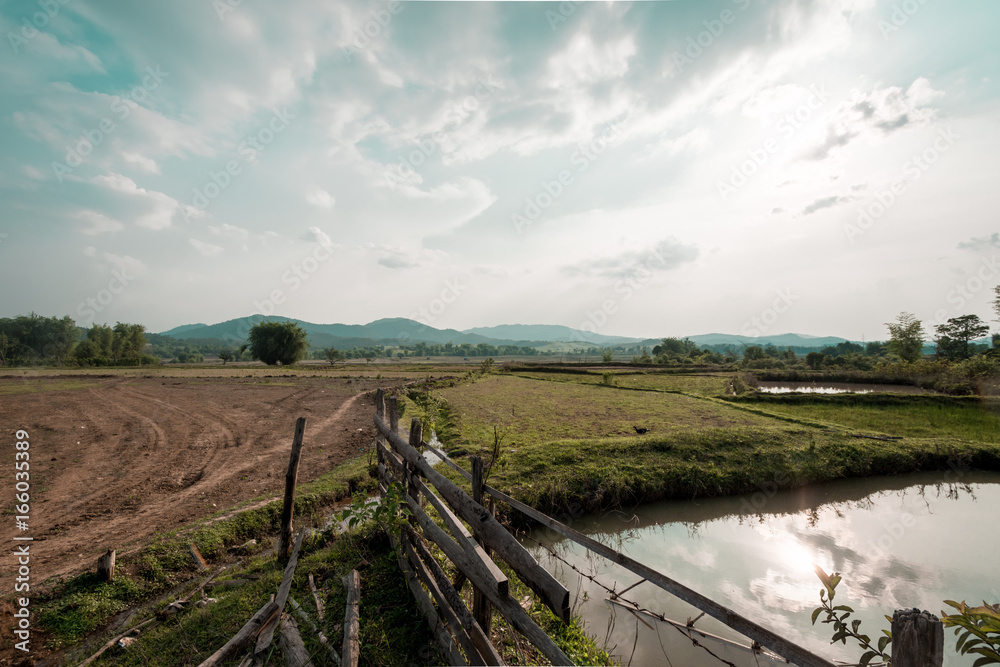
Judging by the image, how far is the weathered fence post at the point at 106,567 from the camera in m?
5.80

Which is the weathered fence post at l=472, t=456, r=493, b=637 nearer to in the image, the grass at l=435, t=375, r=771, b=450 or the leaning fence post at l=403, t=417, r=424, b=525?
the leaning fence post at l=403, t=417, r=424, b=525

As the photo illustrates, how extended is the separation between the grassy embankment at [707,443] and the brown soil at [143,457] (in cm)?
569

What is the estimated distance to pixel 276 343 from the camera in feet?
221

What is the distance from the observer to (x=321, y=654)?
400 cm

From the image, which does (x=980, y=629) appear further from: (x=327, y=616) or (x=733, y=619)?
(x=327, y=616)

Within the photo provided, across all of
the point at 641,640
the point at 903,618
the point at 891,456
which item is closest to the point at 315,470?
the point at 641,640

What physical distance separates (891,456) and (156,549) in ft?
64.5

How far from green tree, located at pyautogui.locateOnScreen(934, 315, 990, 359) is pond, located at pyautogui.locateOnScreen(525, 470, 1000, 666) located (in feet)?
174

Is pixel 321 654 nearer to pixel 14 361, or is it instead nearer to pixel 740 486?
pixel 740 486

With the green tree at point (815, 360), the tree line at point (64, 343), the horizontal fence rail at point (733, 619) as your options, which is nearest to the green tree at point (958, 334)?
the green tree at point (815, 360)

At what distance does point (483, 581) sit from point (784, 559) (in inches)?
290

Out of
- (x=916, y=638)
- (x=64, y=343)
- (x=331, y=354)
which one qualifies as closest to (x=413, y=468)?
(x=916, y=638)

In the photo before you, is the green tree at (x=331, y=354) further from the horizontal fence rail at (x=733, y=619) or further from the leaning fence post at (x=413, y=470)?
the horizontal fence rail at (x=733, y=619)

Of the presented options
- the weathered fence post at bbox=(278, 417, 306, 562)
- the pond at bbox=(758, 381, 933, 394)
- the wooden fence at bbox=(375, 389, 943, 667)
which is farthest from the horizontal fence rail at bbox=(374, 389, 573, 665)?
the pond at bbox=(758, 381, 933, 394)
